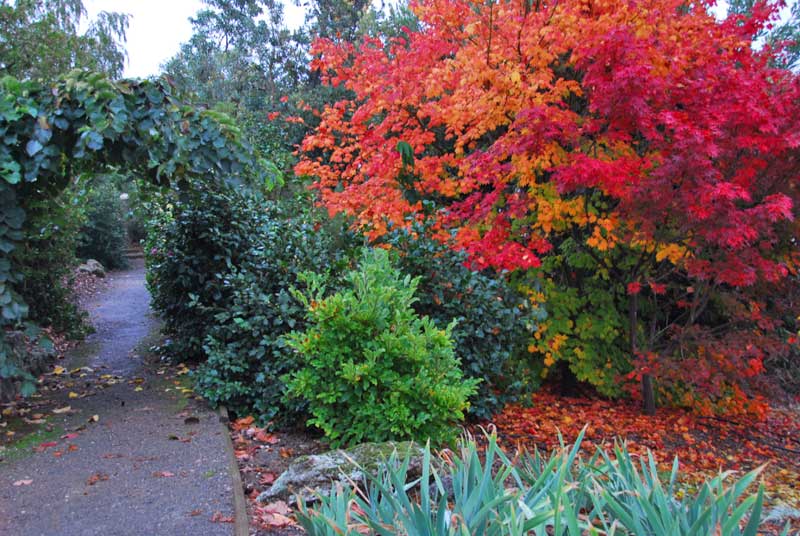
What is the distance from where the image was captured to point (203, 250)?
649 cm

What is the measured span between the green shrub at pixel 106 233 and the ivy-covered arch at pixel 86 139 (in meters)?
13.1

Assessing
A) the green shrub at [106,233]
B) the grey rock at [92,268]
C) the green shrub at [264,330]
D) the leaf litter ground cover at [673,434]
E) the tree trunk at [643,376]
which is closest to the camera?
the green shrub at [264,330]

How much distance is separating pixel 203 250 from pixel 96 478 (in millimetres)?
3210

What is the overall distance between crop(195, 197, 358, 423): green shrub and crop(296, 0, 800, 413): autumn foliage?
0.75 meters

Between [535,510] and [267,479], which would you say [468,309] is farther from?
[535,510]

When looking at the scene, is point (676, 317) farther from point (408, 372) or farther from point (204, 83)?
point (204, 83)

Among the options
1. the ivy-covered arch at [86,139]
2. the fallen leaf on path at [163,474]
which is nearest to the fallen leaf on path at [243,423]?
the fallen leaf on path at [163,474]

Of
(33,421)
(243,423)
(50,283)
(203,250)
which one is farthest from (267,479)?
(50,283)

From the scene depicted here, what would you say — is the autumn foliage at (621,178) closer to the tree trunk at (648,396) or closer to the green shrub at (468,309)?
the tree trunk at (648,396)

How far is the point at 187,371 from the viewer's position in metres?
6.19

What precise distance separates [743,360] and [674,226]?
156cm

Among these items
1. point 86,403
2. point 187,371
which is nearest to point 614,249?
point 187,371

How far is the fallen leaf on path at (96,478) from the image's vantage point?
3.57 metres

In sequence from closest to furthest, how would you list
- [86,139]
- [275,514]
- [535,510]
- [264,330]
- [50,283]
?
1. [535,510]
2. [275,514]
3. [86,139]
4. [264,330]
5. [50,283]
